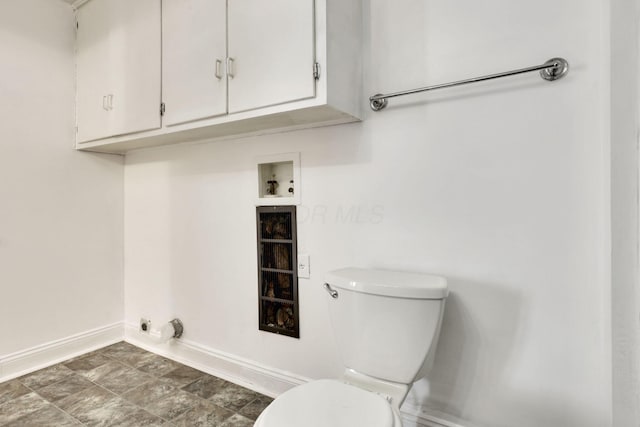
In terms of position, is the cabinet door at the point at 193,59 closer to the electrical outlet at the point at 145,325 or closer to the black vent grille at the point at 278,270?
the black vent grille at the point at 278,270

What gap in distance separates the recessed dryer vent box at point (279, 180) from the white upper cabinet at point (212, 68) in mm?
157

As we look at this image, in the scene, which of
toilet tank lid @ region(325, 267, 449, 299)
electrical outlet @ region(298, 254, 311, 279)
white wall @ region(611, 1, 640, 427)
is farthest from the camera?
electrical outlet @ region(298, 254, 311, 279)

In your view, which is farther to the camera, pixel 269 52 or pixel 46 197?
pixel 46 197

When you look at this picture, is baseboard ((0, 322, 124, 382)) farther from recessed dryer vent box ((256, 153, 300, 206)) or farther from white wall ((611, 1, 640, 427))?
white wall ((611, 1, 640, 427))

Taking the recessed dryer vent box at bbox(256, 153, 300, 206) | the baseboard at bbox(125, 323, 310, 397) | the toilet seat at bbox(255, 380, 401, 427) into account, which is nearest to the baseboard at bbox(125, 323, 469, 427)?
the baseboard at bbox(125, 323, 310, 397)

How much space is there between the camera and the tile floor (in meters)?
1.56

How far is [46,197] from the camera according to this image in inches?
82.4

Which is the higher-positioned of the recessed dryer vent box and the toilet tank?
the recessed dryer vent box

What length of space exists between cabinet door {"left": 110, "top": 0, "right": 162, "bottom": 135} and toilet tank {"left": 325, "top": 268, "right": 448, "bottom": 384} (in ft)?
4.44

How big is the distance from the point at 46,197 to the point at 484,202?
2446 millimetres

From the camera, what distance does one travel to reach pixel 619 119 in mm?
943

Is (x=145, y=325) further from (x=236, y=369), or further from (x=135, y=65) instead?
(x=135, y=65)

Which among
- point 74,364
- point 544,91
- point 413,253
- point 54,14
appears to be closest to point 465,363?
point 413,253

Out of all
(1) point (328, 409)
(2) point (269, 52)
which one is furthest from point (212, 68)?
(1) point (328, 409)
